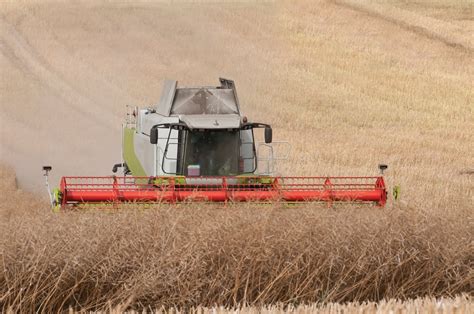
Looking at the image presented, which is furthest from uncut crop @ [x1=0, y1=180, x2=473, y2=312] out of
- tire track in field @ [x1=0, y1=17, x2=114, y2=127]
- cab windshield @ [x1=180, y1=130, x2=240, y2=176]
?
tire track in field @ [x1=0, y1=17, x2=114, y2=127]

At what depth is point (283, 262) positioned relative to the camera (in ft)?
31.0

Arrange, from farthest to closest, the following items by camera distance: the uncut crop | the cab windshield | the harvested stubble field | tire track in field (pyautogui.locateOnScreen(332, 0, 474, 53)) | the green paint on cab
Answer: tire track in field (pyautogui.locateOnScreen(332, 0, 474, 53))
the green paint on cab
the cab windshield
the harvested stubble field
the uncut crop

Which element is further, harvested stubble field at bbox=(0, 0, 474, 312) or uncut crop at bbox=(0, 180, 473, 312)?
harvested stubble field at bbox=(0, 0, 474, 312)

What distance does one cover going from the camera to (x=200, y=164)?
15203mm

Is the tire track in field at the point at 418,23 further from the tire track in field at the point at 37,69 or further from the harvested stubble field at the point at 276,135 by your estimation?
the tire track in field at the point at 37,69

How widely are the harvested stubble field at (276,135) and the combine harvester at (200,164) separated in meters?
1.02

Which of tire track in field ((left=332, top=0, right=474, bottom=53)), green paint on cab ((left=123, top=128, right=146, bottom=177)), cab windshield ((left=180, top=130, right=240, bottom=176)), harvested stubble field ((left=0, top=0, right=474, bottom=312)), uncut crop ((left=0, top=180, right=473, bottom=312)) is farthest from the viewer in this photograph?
tire track in field ((left=332, top=0, right=474, bottom=53))

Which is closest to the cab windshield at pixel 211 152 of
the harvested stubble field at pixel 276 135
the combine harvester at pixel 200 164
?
the combine harvester at pixel 200 164

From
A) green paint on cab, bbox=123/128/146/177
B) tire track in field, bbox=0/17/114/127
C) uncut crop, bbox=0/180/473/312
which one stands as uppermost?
tire track in field, bbox=0/17/114/127

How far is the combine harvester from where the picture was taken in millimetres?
13695

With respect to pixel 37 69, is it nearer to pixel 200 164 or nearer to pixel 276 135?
pixel 276 135

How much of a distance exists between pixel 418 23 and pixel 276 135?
1618 centimetres

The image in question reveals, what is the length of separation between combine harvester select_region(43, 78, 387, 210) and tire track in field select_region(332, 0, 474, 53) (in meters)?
24.8

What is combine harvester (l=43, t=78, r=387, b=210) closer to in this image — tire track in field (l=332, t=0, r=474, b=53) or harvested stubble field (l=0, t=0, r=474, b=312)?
harvested stubble field (l=0, t=0, r=474, b=312)
